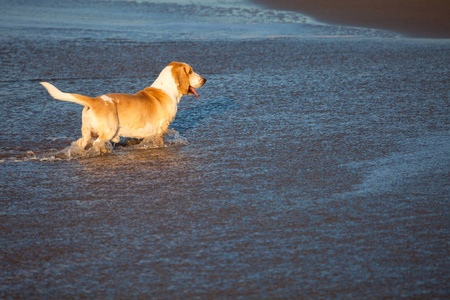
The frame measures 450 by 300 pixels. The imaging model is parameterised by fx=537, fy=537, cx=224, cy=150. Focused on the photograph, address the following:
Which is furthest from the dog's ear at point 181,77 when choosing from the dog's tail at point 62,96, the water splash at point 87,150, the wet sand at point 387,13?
the wet sand at point 387,13

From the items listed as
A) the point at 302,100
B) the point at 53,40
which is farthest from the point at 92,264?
the point at 53,40

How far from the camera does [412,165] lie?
5.34 metres

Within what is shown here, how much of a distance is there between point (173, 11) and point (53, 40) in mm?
6260

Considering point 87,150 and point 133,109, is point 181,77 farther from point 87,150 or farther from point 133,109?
point 87,150

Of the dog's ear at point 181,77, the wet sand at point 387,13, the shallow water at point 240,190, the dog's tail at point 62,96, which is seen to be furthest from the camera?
the wet sand at point 387,13

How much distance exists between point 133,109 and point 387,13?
12910 mm

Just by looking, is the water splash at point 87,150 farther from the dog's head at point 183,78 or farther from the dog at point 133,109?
the dog's head at point 183,78

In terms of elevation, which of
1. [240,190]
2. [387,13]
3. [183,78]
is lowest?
[240,190]

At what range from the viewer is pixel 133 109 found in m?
5.89

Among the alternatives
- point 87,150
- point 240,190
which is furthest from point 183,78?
point 240,190

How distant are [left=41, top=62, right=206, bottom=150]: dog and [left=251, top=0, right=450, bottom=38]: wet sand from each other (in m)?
9.35

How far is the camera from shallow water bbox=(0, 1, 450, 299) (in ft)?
11.1

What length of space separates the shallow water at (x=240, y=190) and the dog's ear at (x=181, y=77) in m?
0.53

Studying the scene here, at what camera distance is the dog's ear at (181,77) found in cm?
636
